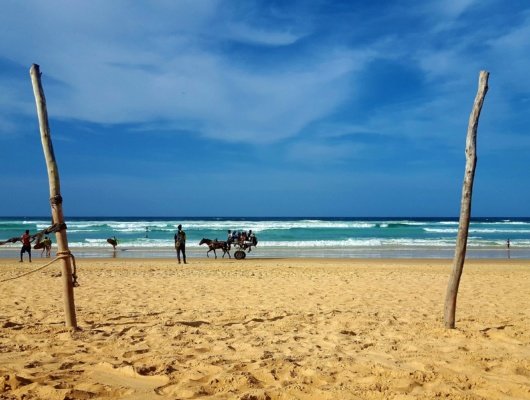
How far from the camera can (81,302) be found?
846 cm

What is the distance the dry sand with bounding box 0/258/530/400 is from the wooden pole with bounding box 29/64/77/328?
429 millimetres

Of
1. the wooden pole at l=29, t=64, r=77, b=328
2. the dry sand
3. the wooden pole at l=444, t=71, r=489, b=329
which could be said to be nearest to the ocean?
the dry sand

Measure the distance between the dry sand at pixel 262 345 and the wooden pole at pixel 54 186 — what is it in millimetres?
429

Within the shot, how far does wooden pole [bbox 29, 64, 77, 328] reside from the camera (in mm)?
5785

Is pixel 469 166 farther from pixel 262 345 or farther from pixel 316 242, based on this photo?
A: pixel 316 242

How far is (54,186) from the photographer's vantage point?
228 inches

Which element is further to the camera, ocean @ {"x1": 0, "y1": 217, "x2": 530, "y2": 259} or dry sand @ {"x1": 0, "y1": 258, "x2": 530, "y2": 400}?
ocean @ {"x1": 0, "y1": 217, "x2": 530, "y2": 259}

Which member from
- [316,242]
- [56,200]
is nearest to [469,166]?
[56,200]

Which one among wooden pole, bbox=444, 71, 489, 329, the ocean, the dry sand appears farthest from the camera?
the ocean

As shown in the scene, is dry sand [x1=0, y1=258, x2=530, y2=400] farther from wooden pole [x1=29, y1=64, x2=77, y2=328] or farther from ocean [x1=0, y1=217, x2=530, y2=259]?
ocean [x1=0, y1=217, x2=530, y2=259]

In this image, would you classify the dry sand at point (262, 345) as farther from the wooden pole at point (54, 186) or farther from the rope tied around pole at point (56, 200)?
the rope tied around pole at point (56, 200)

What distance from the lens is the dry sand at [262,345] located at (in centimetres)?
378

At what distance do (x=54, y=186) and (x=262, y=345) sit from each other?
3.23 metres

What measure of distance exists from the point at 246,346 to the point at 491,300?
608 centimetres
